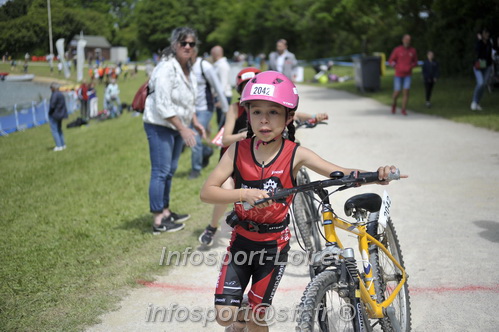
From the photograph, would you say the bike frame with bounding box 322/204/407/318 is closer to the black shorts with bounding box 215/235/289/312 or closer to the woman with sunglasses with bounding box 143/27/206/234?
the black shorts with bounding box 215/235/289/312

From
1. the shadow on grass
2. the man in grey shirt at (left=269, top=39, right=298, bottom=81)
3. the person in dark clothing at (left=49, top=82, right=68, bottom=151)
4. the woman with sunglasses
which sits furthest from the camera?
the man in grey shirt at (left=269, top=39, right=298, bottom=81)

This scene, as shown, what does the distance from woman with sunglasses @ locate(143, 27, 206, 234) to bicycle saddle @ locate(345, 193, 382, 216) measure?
288 cm

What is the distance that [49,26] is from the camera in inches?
311

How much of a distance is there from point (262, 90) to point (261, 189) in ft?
1.91

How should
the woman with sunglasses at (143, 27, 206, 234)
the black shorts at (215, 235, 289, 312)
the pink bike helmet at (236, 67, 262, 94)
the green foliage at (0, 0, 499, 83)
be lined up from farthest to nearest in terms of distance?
1. the green foliage at (0, 0, 499, 83)
2. the woman with sunglasses at (143, 27, 206, 234)
3. the pink bike helmet at (236, 67, 262, 94)
4. the black shorts at (215, 235, 289, 312)

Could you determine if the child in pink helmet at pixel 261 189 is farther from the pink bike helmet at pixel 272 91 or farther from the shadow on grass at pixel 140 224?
the shadow on grass at pixel 140 224

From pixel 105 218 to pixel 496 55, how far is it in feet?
41.0

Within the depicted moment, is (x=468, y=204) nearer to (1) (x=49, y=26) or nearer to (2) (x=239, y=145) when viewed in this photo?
(2) (x=239, y=145)

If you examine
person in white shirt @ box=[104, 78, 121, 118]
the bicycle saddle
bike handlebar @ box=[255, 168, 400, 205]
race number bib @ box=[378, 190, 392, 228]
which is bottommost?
person in white shirt @ box=[104, 78, 121, 118]

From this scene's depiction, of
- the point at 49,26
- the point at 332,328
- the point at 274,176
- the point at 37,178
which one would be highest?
the point at 49,26

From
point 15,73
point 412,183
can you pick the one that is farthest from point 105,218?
point 412,183

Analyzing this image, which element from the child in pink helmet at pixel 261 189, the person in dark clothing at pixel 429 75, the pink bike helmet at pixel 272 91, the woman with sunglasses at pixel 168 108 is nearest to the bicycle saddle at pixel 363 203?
the child in pink helmet at pixel 261 189

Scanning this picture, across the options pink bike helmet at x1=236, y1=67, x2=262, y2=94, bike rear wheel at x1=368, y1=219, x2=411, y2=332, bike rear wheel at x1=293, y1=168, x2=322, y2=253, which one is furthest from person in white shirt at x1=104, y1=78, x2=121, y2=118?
bike rear wheel at x1=368, y1=219, x2=411, y2=332

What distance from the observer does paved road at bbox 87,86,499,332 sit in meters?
4.46
